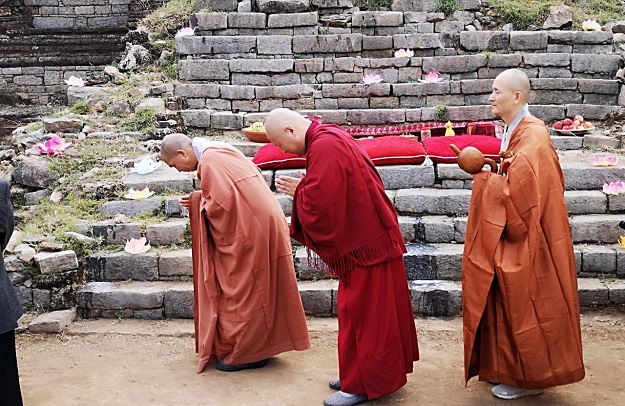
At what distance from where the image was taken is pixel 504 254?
4387 millimetres

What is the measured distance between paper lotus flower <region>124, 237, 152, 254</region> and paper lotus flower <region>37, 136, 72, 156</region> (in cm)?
204

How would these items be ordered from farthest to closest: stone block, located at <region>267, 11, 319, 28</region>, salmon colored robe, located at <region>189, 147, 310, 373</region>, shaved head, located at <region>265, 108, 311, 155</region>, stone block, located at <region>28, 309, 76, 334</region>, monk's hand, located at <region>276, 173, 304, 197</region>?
stone block, located at <region>267, 11, 319, 28</region>, stone block, located at <region>28, 309, 76, 334</region>, salmon colored robe, located at <region>189, 147, 310, 373</region>, monk's hand, located at <region>276, 173, 304, 197</region>, shaved head, located at <region>265, 108, 311, 155</region>

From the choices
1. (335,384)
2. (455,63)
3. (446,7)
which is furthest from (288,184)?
(446,7)

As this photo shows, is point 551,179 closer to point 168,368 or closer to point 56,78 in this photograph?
point 168,368

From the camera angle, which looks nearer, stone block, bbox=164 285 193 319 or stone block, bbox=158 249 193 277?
stone block, bbox=164 285 193 319

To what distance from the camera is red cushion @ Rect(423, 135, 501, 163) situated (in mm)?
7246

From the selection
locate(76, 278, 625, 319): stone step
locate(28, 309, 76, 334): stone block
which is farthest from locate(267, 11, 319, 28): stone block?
locate(28, 309, 76, 334): stone block

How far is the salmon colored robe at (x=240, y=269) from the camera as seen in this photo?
16.1 feet

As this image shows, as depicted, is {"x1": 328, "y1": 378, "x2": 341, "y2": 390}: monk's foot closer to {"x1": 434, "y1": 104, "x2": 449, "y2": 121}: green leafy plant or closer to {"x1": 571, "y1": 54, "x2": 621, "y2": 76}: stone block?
{"x1": 434, "y1": 104, "x2": 449, "y2": 121}: green leafy plant

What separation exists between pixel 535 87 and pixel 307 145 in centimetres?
577

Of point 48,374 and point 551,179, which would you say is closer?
point 551,179

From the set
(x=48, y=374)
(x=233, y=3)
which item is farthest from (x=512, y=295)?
(x=233, y=3)

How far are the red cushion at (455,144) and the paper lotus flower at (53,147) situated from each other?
3.92 m

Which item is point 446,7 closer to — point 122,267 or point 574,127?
point 574,127
